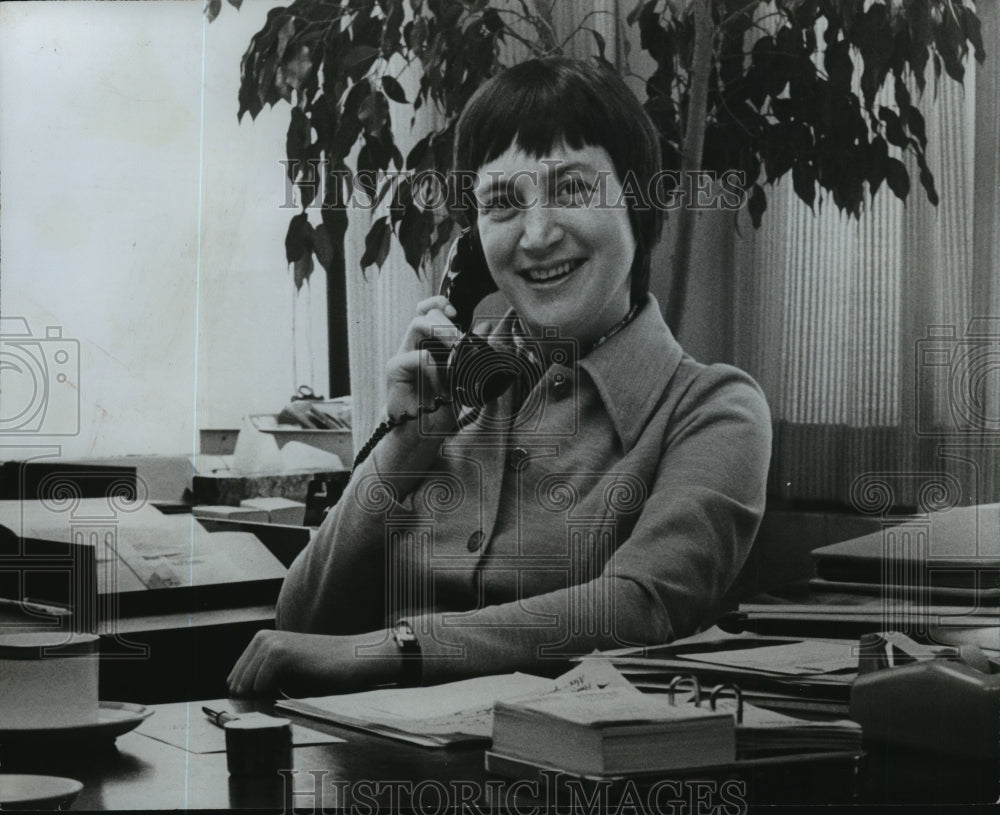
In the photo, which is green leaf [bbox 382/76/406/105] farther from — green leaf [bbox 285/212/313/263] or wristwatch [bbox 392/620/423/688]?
wristwatch [bbox 392/620/423/688]

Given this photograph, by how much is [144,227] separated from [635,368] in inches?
36.7

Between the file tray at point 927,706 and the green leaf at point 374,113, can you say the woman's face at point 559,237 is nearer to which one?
the green leaf at point 374,113

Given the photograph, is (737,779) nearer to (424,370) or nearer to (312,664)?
(312,664)

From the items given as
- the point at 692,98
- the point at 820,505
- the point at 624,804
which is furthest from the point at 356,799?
the point at 692,98

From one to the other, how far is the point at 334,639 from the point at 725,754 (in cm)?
70

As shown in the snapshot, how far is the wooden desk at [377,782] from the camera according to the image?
5.15 ft

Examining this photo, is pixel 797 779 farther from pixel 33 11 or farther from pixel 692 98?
pixel 33 11

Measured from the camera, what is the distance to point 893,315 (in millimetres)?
2092

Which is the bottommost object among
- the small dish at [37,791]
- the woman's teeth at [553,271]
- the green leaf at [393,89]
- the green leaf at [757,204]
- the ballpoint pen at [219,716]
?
the small dish at [37,791]

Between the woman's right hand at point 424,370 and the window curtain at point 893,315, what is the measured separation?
52 cm

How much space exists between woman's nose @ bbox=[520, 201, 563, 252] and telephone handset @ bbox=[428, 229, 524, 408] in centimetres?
9

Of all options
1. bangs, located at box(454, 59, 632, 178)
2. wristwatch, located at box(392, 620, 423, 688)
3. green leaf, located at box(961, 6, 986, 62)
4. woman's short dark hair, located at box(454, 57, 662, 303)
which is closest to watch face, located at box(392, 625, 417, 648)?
wristwatch, located at box(392, 620, 423, 688)

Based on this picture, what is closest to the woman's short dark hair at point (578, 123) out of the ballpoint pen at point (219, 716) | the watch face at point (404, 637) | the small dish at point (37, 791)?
the watch face at point (404, 637)

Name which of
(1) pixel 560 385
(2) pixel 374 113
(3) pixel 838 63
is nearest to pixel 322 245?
Result: (2) pixel 374 113
